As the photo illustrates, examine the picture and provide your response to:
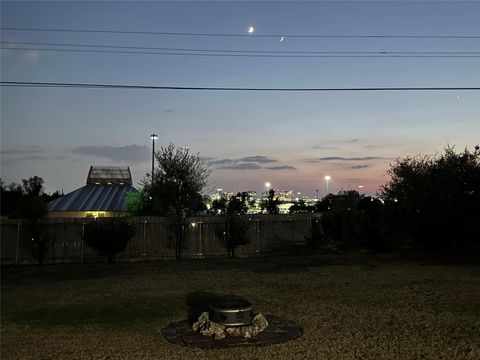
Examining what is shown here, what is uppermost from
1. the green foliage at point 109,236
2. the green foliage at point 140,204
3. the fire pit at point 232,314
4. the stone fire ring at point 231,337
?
the green foliage at point 140,204

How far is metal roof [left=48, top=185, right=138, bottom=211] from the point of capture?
110 ft

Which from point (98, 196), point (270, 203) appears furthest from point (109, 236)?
point (270, 203)

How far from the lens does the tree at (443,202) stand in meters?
17.2

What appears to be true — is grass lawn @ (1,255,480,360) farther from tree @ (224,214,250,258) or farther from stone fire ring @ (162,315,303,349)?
tree @ (224,214,250,258)

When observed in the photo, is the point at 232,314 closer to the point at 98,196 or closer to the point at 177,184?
the point at 177,184

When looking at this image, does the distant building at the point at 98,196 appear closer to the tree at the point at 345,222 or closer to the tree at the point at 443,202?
the tree at the point at 345,222

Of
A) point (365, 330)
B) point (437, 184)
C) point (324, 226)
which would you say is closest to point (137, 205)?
point (324, 226)

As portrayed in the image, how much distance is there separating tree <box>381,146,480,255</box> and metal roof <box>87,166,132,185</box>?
26.1m

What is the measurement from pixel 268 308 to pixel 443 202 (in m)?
10.4

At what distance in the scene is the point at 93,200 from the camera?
34562 millimetres

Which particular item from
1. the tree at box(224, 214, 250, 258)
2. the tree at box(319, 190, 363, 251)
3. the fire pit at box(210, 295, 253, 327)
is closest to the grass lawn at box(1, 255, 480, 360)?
the fire pit at box(210, 295, 253, 327)

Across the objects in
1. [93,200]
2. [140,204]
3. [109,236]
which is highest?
[93,200]

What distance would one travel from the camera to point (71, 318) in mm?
9133

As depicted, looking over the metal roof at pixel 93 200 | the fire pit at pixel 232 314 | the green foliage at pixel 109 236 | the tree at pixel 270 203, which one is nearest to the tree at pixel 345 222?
the green foliage at pixel 109 236
